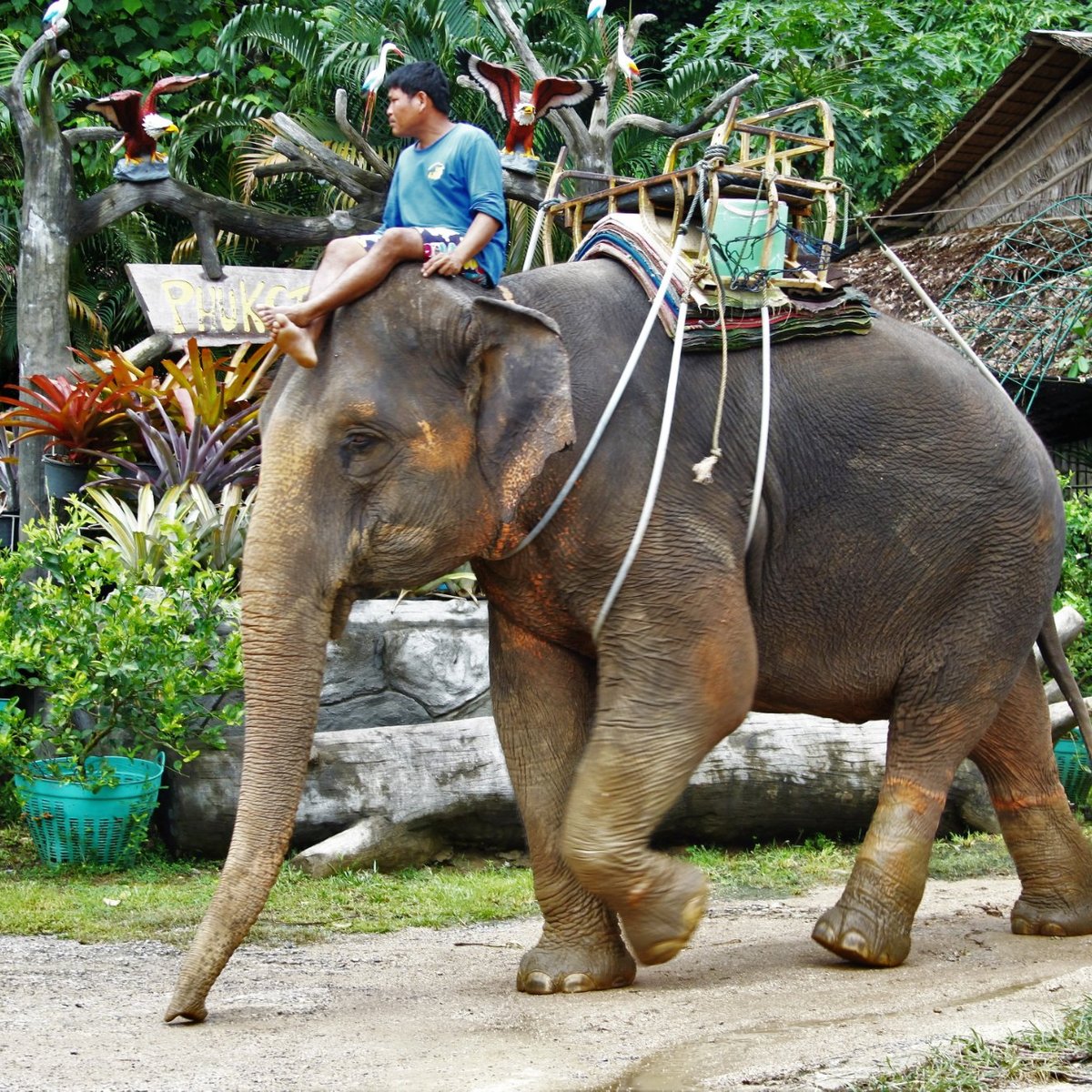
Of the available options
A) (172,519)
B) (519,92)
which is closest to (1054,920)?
(172,519)

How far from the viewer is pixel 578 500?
13.8ft

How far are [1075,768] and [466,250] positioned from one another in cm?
524

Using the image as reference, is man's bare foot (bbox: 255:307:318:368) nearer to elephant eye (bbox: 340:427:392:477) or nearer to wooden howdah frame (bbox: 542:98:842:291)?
elephant eye (bbox: 340:427:392:477)

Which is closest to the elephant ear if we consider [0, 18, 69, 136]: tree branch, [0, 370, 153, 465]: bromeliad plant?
[0, 370, 153, 465]: bromeliad plant

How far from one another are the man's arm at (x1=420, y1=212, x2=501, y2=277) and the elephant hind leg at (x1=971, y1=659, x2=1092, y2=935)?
237cm

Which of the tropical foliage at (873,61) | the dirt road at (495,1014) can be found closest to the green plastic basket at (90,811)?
the dirt road at (495,1014)

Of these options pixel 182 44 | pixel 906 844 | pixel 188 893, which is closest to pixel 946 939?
pixel 906 844

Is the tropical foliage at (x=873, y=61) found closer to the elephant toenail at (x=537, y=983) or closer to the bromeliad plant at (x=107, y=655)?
the bromeliad plant at (x=107, y=655)

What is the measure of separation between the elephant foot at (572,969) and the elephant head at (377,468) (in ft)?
3.06

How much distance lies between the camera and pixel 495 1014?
4094mm

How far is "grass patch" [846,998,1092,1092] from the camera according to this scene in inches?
124

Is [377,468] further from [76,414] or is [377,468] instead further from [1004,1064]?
[76,414]

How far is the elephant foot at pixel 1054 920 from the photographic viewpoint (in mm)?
5195

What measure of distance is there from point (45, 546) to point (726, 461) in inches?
140
